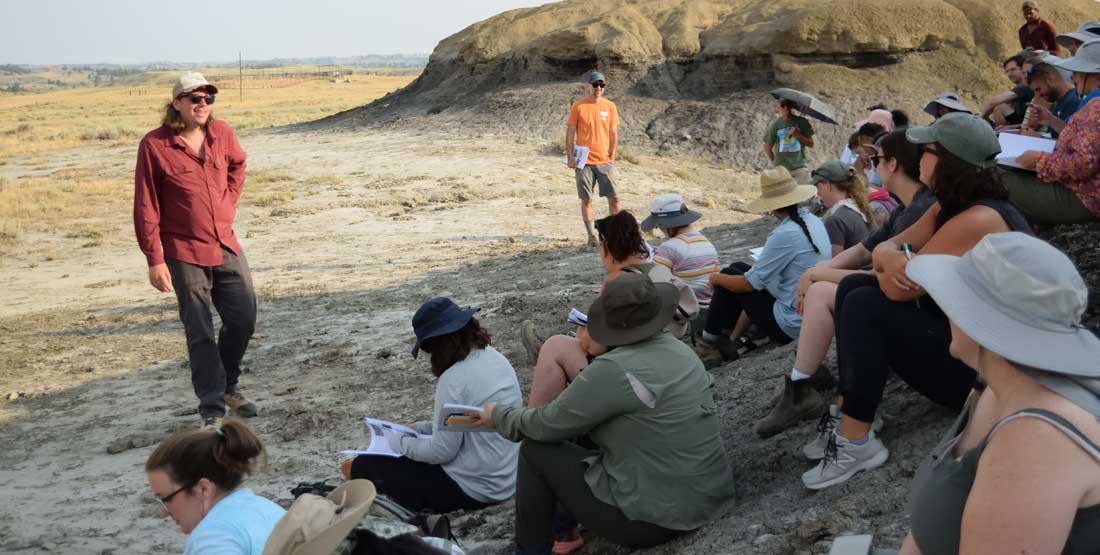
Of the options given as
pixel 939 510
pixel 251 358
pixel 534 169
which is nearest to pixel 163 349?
pixel 251 358

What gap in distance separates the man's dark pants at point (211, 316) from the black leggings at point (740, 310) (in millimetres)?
2931

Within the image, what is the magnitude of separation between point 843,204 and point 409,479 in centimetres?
319

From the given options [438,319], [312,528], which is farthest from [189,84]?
[312,528]

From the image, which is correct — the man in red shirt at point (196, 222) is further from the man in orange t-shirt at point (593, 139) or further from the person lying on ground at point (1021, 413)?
the man in orange t-shirt at point (593, 139)

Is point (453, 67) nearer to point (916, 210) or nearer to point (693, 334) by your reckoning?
point (693, 334)

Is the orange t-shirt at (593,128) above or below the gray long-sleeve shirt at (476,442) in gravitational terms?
above

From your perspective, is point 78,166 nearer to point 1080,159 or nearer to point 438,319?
point 438,319

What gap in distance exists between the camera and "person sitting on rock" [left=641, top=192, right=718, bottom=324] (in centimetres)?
656

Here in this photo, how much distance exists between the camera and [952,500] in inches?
94.1

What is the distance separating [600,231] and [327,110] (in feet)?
153

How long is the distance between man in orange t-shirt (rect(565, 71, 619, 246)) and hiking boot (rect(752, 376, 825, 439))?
7289 millimetres

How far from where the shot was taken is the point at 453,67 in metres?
30.0

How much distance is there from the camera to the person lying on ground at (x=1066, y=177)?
14.7 feet

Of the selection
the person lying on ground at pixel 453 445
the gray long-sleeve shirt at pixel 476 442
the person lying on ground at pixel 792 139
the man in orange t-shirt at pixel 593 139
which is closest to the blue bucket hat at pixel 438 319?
the person lying on ground at pixel 453 445
